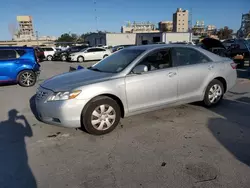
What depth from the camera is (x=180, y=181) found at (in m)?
2.50

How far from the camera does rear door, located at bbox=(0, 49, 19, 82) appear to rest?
8133 millimetres

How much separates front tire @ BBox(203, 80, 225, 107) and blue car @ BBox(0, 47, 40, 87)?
708 cm

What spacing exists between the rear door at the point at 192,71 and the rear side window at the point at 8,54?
686cm

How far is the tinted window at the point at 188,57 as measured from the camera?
4.45 m

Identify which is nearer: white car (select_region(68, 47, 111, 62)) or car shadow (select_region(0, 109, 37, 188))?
car shadow (select_region(0, 109, 37, 188))

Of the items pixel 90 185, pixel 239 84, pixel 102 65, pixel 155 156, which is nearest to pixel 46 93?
pixel 102 65

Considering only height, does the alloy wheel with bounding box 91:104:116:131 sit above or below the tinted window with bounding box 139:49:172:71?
below

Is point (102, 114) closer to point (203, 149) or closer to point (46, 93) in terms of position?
point (46, 93)

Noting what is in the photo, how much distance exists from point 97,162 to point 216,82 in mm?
3474

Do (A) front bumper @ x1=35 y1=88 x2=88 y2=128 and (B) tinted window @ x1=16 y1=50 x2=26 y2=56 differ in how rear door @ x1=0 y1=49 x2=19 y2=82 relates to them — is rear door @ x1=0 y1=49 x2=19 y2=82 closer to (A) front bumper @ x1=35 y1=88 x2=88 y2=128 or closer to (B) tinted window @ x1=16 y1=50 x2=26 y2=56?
(B) tinted window @ x1=16 y1=50 x2=26 y2=56

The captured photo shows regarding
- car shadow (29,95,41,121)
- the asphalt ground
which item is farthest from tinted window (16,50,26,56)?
the asphalt ground

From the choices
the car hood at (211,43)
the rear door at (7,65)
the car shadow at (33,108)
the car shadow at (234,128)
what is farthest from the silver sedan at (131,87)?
the car hood at (211,43)

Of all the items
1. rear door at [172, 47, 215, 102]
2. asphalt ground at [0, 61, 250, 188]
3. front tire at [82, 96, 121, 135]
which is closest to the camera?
asphalt ground at [0, 61, 250, 188]

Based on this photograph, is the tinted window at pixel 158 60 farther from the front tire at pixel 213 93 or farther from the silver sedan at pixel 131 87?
the front tire at pixel 213 93
